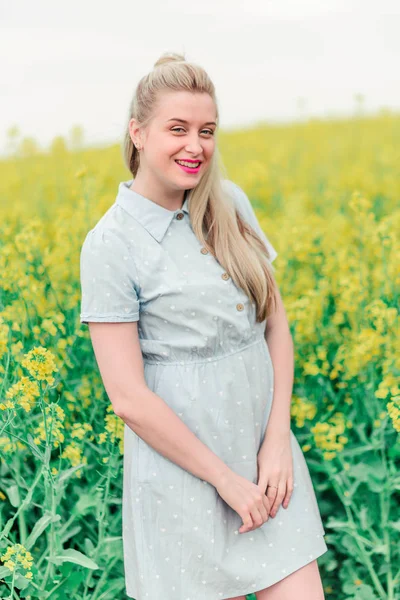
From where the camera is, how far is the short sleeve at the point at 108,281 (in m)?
1.73

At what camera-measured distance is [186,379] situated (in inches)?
71.4

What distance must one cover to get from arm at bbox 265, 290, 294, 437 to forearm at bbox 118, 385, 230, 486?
225mm

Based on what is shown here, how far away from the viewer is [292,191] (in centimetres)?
526

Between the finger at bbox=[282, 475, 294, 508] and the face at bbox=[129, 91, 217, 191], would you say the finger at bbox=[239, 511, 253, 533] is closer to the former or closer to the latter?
the finger at bbox=[282, 475, 294, 508]

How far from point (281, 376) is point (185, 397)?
297 millimetres

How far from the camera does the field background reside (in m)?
2.09

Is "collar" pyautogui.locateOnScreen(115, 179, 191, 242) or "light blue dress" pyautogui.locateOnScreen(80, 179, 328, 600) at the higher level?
"collar" pyautogui.locateOnScreen(115, 179, 191, 242)

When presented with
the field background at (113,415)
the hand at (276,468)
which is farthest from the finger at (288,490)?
the field background at (113,415)

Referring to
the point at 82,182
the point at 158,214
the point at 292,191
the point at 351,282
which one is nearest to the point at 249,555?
the point at 158,214

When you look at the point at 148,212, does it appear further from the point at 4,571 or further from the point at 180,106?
the point at 4,571

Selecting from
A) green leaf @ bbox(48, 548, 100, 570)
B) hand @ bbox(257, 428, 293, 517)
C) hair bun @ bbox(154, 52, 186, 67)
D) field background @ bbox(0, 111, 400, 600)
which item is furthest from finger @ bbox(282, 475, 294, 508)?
hair bun @ bbox(154, 52, 186, 67)

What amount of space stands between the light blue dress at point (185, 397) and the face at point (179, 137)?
0.11 meters

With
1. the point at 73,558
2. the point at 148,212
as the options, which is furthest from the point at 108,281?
the point at 73,558

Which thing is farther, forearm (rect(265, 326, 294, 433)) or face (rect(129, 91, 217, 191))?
forearm (rect(265, 326, 294, 433))
